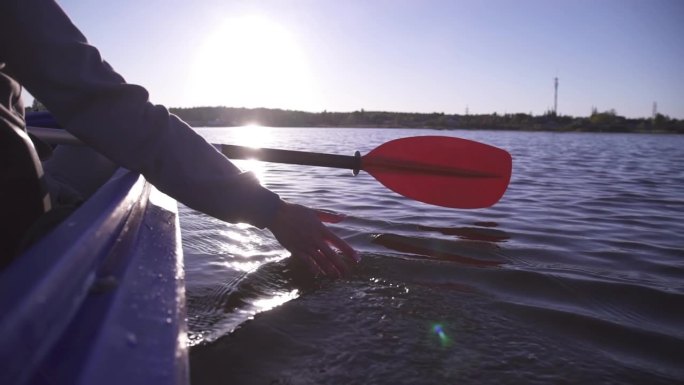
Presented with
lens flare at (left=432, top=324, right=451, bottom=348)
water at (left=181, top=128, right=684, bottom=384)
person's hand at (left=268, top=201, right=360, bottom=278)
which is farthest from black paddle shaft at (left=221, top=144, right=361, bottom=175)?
person's hand at (left=268, top=201, right=360, bottom=278)

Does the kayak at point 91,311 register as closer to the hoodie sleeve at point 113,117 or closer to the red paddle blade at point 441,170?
the hoodie sleeve at point 113,117

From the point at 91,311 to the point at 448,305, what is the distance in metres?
1.52

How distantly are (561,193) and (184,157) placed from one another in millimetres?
5246

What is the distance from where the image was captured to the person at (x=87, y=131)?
34.5 inches

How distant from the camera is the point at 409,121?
213ft

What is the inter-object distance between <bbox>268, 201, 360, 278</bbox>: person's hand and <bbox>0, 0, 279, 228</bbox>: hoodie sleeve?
63 mm

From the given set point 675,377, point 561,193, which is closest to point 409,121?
point 561,193

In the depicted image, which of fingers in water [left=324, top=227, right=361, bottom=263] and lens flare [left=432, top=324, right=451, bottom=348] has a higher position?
fingers in water [left=324, top=227, right=361, bottom=263]

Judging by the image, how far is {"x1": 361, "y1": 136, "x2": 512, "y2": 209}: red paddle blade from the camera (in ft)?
10.6

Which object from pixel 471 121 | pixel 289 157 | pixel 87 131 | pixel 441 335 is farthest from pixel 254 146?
pixel 471 121

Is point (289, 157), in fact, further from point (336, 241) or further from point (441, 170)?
point (336, 241)

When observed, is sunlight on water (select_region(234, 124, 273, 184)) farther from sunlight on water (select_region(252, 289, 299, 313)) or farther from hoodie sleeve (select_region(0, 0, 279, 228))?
sunlight on water (select_region(252, 289, 299, 313))

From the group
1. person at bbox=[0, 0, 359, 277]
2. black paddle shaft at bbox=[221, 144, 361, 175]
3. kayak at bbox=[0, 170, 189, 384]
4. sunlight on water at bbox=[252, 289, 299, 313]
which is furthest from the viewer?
black paddle shaft at bbox=[221, 144, 361, 175]

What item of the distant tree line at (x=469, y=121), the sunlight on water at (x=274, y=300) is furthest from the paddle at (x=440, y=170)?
the distant tree line at (x=469, y=121)
